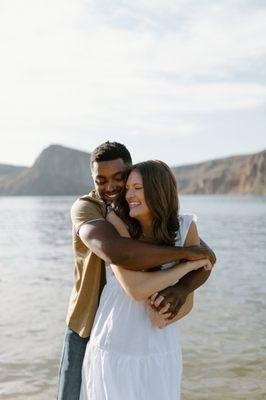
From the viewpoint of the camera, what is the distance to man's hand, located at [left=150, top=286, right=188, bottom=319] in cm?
278

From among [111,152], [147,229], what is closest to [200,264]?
[147,229]

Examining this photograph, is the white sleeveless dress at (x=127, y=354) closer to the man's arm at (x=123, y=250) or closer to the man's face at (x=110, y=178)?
the man's arm at (x=123, y=250)

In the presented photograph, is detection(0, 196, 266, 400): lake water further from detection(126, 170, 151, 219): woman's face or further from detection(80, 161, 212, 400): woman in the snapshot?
detection(126, 170, 151, 219): woman's face

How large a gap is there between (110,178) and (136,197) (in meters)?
0.50

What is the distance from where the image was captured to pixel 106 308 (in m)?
2.87

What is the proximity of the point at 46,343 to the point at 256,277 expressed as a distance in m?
7.17

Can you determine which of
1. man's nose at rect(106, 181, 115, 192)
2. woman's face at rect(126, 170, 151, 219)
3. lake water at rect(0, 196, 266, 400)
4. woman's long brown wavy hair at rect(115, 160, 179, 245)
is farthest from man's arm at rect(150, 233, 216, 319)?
lake water at rect(0, 196, 266, 400)

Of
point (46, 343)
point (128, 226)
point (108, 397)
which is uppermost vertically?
point (128, 226)

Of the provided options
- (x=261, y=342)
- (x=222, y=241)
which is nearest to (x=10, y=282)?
(x=261, y=342)

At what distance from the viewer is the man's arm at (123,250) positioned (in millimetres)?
2758

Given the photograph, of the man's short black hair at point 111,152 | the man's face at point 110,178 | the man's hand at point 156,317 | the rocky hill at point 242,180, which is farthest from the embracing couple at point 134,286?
the rocky hill at point 242,180

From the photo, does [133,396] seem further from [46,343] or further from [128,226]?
[46,343]

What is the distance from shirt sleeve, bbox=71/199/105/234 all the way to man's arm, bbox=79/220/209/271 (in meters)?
0.09

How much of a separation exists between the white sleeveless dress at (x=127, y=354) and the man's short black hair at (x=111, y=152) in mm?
737
